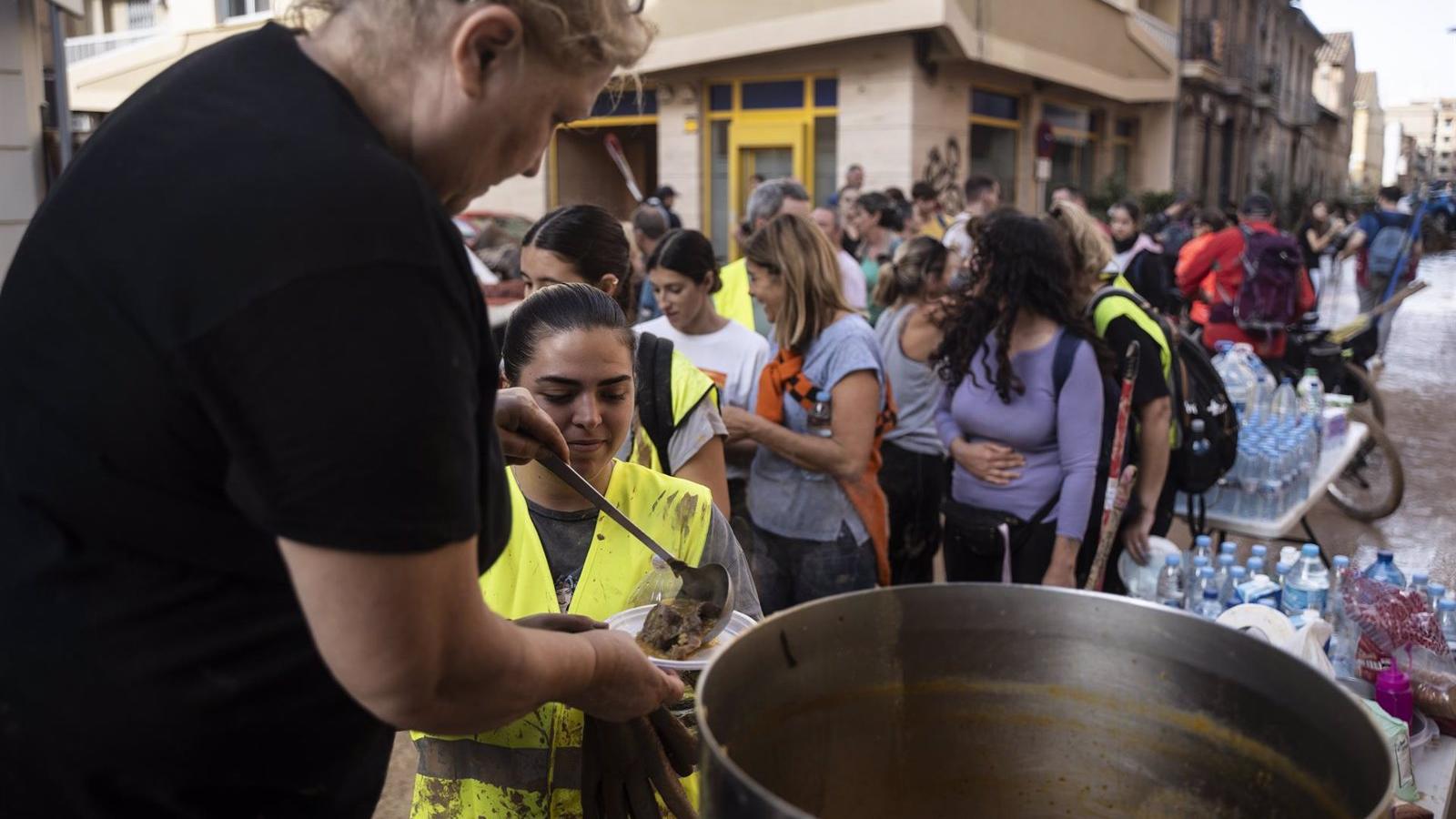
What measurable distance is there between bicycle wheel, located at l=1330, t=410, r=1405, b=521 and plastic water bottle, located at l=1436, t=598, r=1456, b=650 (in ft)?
13.0

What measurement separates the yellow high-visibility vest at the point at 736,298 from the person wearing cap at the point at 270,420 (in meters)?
3.93

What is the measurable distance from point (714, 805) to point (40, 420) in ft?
2.24

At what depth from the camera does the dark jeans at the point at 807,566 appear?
380 centimetres

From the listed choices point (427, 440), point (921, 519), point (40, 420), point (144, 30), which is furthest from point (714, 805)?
point (144, 30)

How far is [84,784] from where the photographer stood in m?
1.05

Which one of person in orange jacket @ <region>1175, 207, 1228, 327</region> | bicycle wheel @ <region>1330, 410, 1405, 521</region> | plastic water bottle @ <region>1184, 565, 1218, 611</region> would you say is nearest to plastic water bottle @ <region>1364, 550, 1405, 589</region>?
plastic water bottle @ <region>1184, 565, 1218, 611</region>

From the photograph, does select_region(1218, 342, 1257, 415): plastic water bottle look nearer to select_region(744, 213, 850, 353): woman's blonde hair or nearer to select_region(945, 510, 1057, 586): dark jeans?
select_region(945, 510, 1057, 586): dark jeans

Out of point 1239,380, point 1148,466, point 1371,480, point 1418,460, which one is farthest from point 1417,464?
point 1148,466

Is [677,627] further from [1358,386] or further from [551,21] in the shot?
[1358,386]

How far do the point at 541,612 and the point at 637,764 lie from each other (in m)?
0.40

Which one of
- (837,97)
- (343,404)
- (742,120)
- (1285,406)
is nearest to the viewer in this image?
(343,404)

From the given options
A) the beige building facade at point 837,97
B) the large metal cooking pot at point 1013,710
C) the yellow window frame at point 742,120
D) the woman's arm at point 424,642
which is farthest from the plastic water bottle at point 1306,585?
the yellow window frame at point 742,120

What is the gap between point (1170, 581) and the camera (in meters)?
3.93

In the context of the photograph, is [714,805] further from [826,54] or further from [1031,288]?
[826,54]
